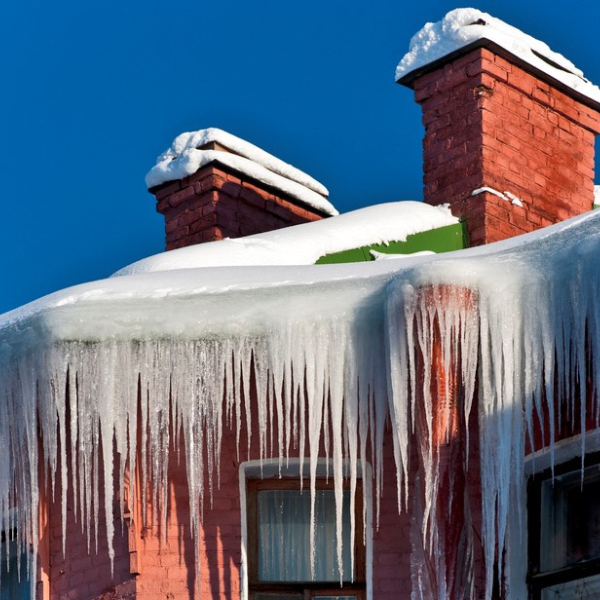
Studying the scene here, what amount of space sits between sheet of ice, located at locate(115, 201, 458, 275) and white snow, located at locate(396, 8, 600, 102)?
0.94 metres

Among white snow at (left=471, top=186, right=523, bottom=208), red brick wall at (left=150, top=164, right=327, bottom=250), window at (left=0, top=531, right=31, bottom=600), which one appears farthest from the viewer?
red brick wall at (left=150, top=164, right=327, bottom=250)

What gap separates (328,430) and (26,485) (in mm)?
1422

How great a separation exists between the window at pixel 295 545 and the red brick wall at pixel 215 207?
3606 mm

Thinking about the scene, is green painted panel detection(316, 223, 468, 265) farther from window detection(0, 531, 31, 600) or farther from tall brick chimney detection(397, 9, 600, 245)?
window detection(0, 531, 31, 600)

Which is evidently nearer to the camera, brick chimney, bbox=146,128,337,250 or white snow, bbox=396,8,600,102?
white snow, bbox=396,8,600,102

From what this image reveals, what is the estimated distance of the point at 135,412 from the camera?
8289 millimetres

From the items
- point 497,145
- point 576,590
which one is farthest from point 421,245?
point 576,590

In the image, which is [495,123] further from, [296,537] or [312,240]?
[296,537]

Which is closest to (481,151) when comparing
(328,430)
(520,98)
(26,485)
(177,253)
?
(520,98)

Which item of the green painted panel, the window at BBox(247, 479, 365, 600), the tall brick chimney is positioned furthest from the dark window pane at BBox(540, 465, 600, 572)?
the tall brick chimney

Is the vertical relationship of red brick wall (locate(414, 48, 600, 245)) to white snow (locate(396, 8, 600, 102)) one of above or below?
below

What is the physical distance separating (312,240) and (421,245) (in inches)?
27.7

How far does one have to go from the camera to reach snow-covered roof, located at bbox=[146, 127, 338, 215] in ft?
39.5

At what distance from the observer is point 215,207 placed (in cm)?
1198
